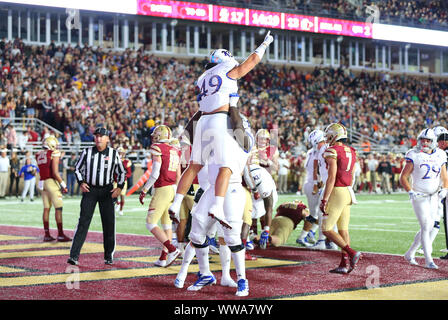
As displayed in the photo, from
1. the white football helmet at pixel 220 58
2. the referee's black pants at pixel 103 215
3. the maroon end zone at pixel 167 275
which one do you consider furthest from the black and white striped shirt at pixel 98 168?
the white football helmet at pixel 220 58

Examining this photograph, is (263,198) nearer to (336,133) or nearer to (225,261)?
(336,133)

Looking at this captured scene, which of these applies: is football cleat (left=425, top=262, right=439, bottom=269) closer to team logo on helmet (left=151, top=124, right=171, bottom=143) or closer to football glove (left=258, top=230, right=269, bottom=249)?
football glove (left=258, top=230, right=269, bottom=249)

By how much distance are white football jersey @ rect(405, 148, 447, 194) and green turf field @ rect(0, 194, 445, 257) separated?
1.76 metres

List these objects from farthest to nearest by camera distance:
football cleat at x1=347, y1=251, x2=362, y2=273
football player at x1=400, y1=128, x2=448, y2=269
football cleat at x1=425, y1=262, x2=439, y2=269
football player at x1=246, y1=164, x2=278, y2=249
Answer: football player at x1=246, y1=164, x2=278, y2=249 < football player at x1=400, y1=128, x2=448, y2=269 < football cleat at x1=425, y1=262, x2=439, y2=269 < football cleat at x1=347, y1=251, x2=362, y2=273

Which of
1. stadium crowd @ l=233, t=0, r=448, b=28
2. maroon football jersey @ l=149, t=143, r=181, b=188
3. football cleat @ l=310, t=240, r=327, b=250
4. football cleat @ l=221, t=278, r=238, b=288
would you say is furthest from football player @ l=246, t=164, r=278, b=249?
stadium crowd @ l=233, t=0, r=448, b=28

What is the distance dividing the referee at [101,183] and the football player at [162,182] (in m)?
0.46

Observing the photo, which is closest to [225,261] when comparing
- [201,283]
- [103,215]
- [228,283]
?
[228,283]

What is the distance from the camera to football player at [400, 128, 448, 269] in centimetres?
864

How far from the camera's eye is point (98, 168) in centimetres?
885

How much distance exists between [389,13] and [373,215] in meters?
29.5

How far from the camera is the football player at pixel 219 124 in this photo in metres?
6.55

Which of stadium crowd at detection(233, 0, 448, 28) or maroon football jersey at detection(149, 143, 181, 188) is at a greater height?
stadium crowd at detection(233, 0, 448, 28)

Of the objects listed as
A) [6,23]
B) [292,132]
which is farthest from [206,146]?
[6,23]

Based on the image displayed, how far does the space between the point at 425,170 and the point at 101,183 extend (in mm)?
4092
